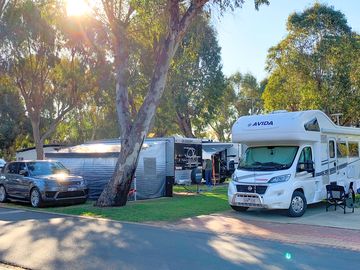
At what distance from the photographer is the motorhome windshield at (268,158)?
1319 centimetres

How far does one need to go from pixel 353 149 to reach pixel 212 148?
15425 millimetres

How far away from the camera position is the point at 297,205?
13.0 metres

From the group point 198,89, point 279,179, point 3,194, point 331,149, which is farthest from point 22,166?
point 198,89

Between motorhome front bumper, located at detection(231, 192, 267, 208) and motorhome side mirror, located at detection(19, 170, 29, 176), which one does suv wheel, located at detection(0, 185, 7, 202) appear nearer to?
motorhome side mirror, located at detection(19, 170, 29, 176)

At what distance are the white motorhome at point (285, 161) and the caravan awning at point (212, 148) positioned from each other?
15.4 meters

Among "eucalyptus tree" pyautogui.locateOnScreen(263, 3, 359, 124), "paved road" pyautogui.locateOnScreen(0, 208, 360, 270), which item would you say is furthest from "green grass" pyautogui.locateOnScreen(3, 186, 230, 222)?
"eucalyptus tree" pyautogui.locateOnScreen(263, 3, 359, 124)

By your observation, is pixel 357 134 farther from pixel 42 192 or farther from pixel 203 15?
pixel 42 192

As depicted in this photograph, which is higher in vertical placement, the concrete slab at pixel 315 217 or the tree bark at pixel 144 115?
the tree bark at pixel 144 115

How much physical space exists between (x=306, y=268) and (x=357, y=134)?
10269 mm

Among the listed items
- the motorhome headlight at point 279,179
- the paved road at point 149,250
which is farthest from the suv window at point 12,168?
the motorhome headlight at point 279,179

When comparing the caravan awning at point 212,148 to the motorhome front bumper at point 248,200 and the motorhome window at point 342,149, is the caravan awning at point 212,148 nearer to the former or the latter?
the motorhome window at point 342,149

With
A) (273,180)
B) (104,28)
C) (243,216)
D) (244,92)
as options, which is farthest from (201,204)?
(244,92)

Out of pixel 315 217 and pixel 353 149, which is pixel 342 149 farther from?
pixel 315 217

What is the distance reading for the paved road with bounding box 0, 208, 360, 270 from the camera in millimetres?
7410
